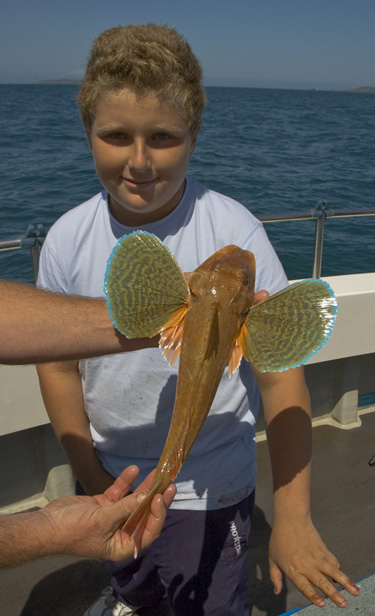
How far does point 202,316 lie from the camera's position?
173cm

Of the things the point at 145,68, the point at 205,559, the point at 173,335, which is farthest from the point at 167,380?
the point at 145,68

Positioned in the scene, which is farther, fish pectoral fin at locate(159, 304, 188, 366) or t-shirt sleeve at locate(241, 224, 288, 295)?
t-shirt sleeve at locate(241, 224, 288, 295)

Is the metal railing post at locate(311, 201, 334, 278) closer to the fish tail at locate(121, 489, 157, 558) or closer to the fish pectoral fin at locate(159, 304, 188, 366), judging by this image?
the fish pectoral fin at locate(159, 304, 188, 366)

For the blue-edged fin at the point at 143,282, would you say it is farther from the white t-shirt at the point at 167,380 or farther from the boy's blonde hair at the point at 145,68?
the boy's blonde hair at the point at 145,68

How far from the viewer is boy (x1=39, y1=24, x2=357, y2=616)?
205 centimetres

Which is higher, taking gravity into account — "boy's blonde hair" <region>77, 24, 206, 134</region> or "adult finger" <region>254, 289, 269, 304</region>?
"boy's blonde hair" <region>77, 24, 206, 134</region>

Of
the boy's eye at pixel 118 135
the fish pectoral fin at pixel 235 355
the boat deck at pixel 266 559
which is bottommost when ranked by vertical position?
the boat deck at pixel 266 559

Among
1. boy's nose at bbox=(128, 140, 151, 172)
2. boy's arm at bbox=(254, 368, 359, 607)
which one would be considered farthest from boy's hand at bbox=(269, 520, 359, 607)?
boy's nose at bbox=(128, 140, 151, 172)

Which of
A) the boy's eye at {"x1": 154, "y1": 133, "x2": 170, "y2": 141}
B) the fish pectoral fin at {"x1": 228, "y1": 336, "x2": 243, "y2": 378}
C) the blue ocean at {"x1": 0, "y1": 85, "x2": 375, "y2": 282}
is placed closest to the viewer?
the fish pectoral fin at {"x1": 228, "y1": 336, "x2": 243, "y2": 378}

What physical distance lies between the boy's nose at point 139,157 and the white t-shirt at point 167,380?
1.03 feet

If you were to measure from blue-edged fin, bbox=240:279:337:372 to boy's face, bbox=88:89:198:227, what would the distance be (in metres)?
0.67

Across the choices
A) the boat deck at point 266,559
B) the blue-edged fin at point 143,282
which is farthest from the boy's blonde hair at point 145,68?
the boat deck at point 266,559

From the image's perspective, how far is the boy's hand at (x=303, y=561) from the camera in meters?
1.81

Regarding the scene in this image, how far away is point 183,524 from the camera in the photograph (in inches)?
90.2
